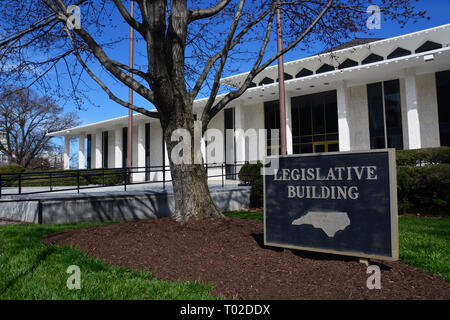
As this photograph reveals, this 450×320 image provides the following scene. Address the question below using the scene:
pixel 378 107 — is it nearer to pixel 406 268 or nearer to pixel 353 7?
pixel 353 7

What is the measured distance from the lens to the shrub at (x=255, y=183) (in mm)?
12531

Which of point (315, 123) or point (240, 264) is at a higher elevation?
point (315, 123)

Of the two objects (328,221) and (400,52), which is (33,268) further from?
(400,52)

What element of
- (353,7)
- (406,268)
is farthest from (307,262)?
(353,7)

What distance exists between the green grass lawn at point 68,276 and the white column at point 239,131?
20.3 meters

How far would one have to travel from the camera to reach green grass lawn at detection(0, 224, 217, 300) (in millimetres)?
3213

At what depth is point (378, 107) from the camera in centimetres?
2114

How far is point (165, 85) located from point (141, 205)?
19.0 feet

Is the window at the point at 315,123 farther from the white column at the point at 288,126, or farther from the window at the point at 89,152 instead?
the window at the point at 89,152

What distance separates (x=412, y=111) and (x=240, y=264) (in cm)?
1779

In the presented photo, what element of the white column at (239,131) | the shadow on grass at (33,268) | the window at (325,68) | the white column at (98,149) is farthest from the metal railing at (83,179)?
the window at (325,68)

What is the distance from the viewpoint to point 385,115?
68.4 feet

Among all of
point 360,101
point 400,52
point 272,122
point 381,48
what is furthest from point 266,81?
point 400,52

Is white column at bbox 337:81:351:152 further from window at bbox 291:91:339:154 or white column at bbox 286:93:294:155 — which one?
white column at bbox 286:93:294:155
